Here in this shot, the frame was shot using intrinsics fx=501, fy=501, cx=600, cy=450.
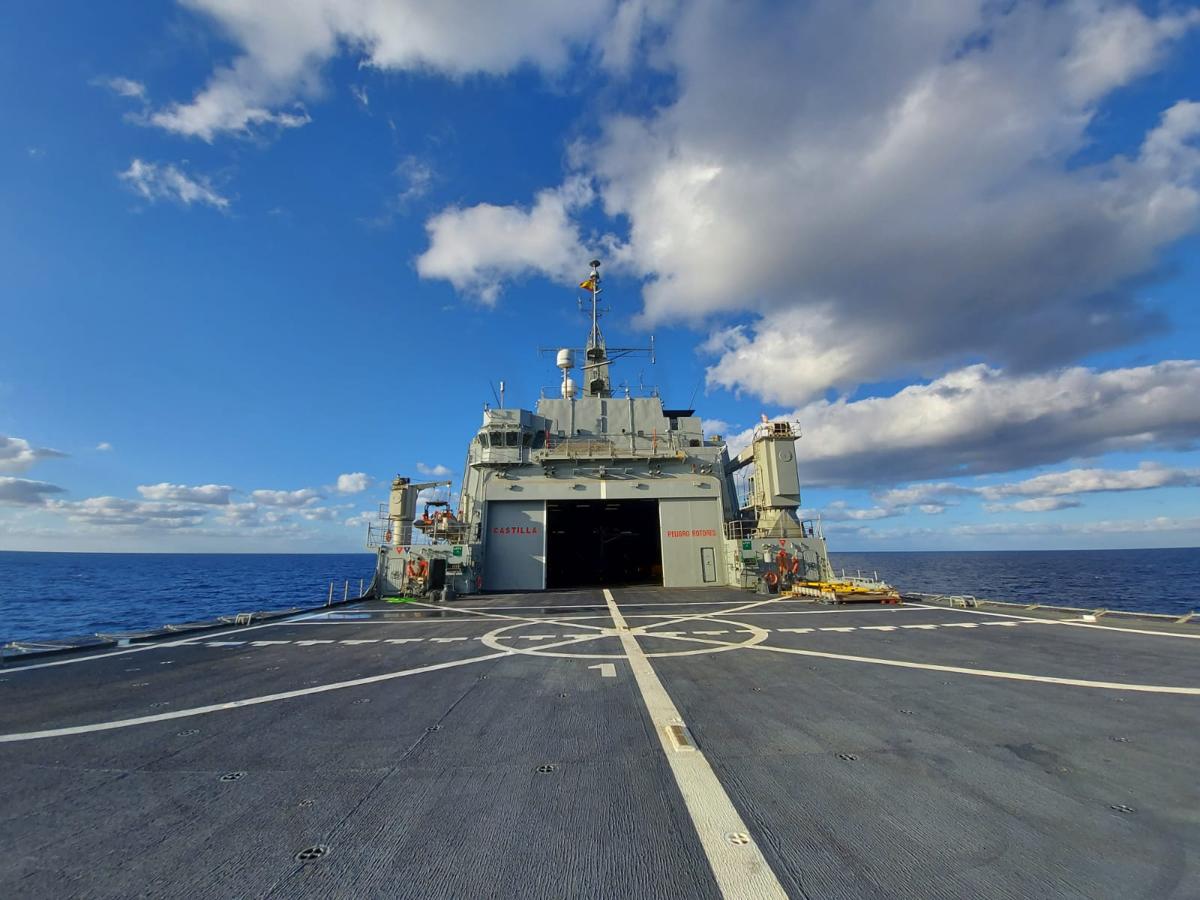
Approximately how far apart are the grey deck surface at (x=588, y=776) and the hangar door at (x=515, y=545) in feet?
45.1

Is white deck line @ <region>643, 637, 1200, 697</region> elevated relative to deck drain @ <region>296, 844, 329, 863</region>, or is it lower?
elevated

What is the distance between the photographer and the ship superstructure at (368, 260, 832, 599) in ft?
69.4

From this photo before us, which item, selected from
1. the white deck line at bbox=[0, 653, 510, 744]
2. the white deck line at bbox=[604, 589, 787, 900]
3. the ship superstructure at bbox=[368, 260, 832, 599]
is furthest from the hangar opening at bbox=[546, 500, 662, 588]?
the white deck line at bbox=[604, 589, 787, 900]

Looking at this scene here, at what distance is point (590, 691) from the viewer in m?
6.92

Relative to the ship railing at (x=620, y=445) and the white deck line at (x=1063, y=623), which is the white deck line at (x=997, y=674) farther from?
the ship railing at (x=620, y=445)

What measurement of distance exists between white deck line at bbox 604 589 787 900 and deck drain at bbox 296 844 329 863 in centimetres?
247

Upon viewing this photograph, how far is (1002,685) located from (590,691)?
5.75 m

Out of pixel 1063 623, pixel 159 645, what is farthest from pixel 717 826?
pixel 1063 623

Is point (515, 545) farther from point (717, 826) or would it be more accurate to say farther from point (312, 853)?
point (717, 826)

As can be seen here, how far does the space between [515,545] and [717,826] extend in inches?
789

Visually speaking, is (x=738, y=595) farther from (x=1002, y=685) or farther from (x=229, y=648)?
(x=229, y=648)

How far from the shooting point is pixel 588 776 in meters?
4.29

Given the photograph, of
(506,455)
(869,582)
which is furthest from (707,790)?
(506,455)

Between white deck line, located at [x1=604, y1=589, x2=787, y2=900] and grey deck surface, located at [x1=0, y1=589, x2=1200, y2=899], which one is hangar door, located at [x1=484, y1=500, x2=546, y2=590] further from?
white deck line, located at [x1=604, y1=589, x2=787, y2=900]
